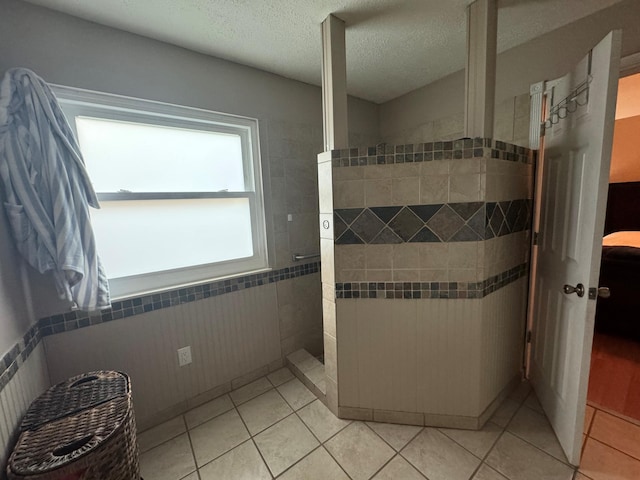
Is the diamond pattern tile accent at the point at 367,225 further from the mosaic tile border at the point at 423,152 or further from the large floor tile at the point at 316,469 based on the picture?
the large floor tile at the point at 316,469

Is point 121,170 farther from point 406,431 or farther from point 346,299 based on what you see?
point 406,431

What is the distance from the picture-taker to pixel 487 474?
49.8 inches

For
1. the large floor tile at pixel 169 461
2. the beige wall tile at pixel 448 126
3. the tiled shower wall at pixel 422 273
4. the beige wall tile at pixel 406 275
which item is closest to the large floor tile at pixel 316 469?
the tiled shower wall at pixel 422 273

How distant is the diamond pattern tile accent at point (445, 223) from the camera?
4.48ft

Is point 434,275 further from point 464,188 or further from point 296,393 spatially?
point 296,393

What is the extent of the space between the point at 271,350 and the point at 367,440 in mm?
960

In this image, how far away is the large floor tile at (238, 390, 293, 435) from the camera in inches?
64.9

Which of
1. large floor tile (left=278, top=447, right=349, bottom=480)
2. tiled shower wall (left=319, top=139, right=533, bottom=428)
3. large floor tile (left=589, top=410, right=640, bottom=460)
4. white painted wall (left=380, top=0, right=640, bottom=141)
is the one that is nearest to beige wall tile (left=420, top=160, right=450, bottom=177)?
tiled shower wall (left=319, top=139, right=533, bottom=428)

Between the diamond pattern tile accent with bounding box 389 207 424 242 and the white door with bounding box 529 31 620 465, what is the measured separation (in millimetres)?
711

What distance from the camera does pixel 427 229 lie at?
4.57ft

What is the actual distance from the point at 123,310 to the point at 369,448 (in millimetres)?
1573

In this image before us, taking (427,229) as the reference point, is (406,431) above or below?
below

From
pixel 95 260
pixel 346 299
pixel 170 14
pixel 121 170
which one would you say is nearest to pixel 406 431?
pixel 346 299

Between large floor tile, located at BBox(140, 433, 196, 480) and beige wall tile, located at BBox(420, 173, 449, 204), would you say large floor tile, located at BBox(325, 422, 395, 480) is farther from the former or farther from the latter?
beige wall tile, located at BBox(420, 173, 449, 204)
